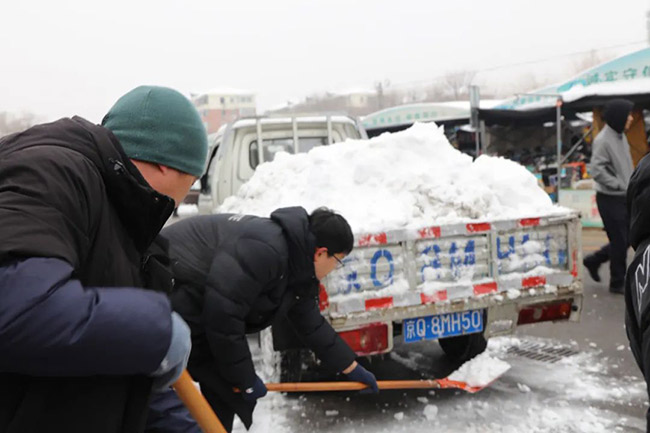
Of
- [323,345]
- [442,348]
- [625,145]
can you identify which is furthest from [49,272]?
[625,145]

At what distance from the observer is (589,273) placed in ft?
22.0

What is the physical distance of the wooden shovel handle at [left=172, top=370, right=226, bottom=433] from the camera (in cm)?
172

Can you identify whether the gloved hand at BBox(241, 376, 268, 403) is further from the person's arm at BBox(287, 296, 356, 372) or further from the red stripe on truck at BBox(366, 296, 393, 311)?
the red stripe on truck at BBox(366, 296, 393, 311)

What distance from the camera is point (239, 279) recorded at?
245 centimetres

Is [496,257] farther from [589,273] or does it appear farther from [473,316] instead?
[589,273]

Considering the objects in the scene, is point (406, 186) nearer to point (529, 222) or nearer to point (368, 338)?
point (529, 222)

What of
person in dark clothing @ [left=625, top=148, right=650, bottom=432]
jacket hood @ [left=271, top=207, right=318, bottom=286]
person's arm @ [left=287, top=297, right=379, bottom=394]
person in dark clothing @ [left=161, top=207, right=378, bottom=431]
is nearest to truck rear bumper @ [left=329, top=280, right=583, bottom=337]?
person's arm @ [left=287, top=297, right=379, bottom=394]

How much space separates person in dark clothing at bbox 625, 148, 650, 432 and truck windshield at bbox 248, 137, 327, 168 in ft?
16.3

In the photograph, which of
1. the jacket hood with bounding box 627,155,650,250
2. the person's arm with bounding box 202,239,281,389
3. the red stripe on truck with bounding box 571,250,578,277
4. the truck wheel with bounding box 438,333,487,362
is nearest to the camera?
the jacket hood with bounding box 627,155,650,250

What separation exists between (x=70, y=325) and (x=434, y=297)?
2.64 meters

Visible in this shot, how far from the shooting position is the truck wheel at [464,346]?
13.4ft

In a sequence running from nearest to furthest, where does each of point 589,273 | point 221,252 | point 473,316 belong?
point 221,252 → point 473,316 → point 589,273

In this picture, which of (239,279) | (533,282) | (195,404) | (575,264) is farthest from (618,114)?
(195,404)

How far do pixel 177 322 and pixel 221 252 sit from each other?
1350 millimetres
